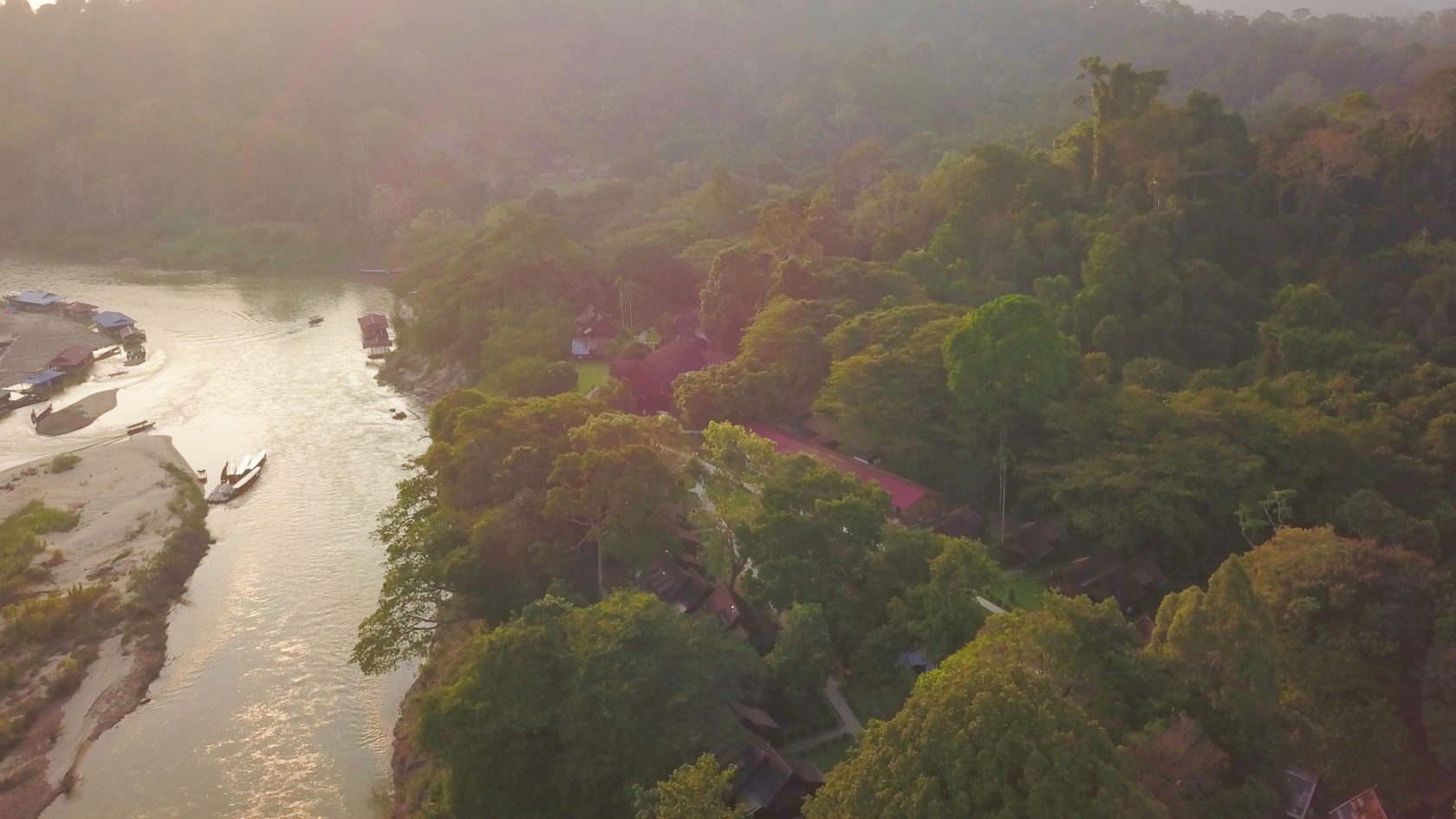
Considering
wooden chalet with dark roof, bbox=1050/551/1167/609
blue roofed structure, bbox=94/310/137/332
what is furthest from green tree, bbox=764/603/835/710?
blue roofed structure, bbox=94/310/137/332

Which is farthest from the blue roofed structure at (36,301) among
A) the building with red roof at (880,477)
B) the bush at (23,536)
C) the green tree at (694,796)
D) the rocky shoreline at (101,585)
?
the green tree at (694,796)

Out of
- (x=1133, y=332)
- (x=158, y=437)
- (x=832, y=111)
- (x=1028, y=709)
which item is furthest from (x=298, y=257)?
(x=1028, y=709)

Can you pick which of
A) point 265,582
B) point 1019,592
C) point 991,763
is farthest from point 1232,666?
point 265,582

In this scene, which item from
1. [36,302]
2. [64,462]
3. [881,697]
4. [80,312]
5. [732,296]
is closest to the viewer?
[881,697]

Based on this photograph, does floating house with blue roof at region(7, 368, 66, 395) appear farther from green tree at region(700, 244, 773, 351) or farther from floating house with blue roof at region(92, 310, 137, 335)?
green tree at region(700, 244, 773, 351)

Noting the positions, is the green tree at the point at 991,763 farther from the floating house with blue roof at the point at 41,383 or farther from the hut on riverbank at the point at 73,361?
the hut on riverbank at the point at 73,361

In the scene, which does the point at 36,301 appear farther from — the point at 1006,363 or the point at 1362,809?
the point at 1362,809
